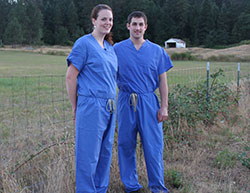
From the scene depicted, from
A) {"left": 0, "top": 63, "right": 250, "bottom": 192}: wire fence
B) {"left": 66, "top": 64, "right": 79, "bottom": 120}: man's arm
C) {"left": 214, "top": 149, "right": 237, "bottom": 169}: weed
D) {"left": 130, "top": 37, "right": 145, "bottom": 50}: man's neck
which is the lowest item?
{"left": 214, "top": 149, "right": 237, "bottom": 169}: weed

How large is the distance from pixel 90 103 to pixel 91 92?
0.29 ft

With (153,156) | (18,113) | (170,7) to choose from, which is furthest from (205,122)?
(170,7)

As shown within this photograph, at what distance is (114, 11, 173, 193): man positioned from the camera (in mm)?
2834

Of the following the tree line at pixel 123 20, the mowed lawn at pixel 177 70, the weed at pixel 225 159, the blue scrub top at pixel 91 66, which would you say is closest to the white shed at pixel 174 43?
the tree line at pixel 123 20

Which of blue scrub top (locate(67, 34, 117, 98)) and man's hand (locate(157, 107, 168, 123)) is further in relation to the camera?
man's hand (locate(157, 107, 168, 123))

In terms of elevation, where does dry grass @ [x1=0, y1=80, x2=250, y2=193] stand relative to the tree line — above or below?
below

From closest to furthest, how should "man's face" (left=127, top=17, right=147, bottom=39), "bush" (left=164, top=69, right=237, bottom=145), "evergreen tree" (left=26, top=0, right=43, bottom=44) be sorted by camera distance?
"man's face" (left=127, top=17, right=147, bottom=39) < "bush" (left=164, top=69, right=237, bottom=145) < "evergreen tree" (left=26, top=0, right=43, bottom=44)

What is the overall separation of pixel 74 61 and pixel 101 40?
0.33 meters

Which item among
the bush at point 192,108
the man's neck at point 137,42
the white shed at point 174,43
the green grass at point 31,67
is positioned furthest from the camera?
the white shed at point 174,43

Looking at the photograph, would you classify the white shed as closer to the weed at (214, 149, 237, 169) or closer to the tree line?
the tree line

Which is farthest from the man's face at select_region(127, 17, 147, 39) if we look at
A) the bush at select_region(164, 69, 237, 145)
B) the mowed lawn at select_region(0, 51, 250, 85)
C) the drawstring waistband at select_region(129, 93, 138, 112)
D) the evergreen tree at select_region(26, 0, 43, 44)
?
the evergreen tree at select_region(26, 0, 43, 44)

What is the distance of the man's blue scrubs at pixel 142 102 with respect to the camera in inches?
112

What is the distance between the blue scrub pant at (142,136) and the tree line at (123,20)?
222ft

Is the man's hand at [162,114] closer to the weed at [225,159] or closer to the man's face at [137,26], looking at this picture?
the man's face at [137,26]
